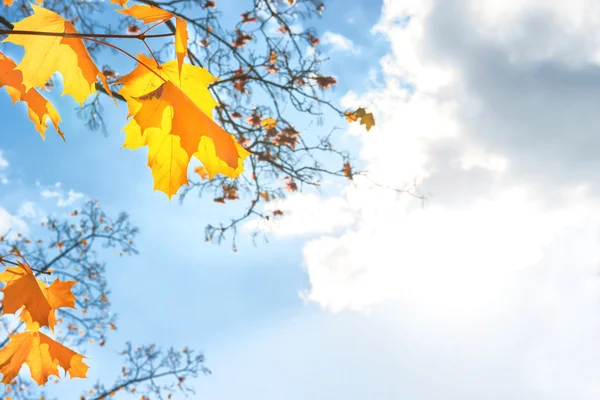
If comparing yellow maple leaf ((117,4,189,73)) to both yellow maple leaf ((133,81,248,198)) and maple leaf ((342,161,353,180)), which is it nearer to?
yellow maple leaf ((133,81,248,198))

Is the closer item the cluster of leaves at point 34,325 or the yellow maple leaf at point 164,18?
the yellow maple leaf at point 164,18

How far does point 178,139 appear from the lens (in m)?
1.26

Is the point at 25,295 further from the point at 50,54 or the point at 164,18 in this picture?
the point at 164,18

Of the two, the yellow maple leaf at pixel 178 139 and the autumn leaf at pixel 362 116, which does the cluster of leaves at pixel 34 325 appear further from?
the autumn leaf at pixel 362 116

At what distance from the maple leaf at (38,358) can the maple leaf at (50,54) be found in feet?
3.54

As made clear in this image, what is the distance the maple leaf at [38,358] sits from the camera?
5.50 feet

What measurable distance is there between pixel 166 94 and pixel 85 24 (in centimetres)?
434

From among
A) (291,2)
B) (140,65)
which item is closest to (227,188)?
(291,2)

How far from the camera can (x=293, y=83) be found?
4719 mm

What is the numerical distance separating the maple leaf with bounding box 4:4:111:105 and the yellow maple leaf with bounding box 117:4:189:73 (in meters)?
0.19

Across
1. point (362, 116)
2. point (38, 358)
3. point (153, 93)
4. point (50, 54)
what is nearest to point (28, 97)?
point (50, 54)

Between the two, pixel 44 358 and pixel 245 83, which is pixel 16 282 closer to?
pixel 44 358

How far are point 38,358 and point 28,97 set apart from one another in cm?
111

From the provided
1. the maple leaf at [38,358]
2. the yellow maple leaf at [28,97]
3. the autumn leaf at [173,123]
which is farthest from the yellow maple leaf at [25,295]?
the autumn leaf at [173,123]
